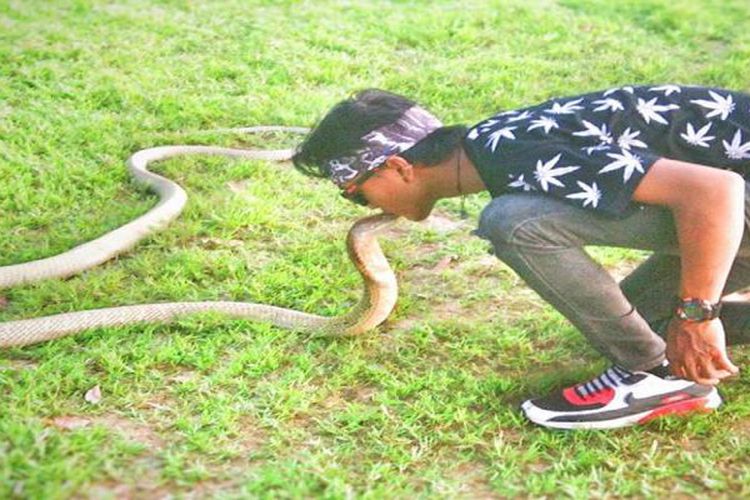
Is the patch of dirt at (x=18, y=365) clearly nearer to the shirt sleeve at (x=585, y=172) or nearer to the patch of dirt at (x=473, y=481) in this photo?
the patch of dirt at (x=473, y=481)

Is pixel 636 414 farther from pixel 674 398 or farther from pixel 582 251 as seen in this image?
pixel 582 251

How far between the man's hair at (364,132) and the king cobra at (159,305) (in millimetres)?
337

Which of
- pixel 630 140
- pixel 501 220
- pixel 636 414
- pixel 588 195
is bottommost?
pixel 636 414

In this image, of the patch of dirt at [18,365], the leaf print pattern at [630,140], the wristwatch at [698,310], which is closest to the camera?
the wristwatch at [698,310]

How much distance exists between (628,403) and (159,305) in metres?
1.73

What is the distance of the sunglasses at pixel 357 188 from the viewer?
2551 millimetres

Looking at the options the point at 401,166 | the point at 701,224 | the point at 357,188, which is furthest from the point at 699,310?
the point at 357,188

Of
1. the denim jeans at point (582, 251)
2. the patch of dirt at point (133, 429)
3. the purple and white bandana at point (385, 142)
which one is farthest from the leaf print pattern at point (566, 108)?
the patch of dirt at point (133, 429)

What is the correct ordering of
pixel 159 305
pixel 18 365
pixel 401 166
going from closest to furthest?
pixel 401 166 < pixel 18 365 < pixel 159 305

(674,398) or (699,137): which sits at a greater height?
(699,137)

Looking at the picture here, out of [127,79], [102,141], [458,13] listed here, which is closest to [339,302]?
[102,141]

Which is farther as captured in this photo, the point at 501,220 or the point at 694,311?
the point at 501,220

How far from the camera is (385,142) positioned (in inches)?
99.7

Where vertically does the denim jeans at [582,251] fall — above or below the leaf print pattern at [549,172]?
below
